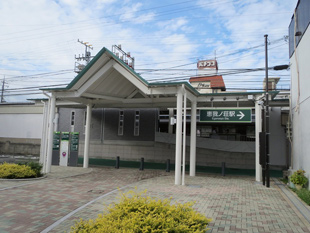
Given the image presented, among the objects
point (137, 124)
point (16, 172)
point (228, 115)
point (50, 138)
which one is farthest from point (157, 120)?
point (16, 172)

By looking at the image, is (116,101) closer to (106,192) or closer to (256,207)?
(106,192)

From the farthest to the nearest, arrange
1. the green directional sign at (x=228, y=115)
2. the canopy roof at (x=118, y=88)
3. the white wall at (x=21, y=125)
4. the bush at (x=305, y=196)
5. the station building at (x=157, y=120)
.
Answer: the white wall at (x=21, y=125)
the green directional sign at (x=228, y=115)
the station building at (x=157, y=120)
the canopy roof at (x=118, y=88)
the bush at (x=305, y=196)

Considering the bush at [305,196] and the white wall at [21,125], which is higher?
the white wall at [21,125]

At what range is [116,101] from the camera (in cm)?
1694

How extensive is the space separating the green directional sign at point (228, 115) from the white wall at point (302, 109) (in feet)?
7.62

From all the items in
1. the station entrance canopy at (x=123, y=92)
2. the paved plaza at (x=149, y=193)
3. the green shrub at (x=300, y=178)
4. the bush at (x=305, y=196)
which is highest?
the station entrance canopy at (x=123, y=92)

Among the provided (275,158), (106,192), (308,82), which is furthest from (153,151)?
(308,82)

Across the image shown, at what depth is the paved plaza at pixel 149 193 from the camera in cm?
628

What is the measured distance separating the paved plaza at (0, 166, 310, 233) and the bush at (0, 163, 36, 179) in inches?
24.9

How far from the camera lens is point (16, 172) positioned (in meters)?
12.1

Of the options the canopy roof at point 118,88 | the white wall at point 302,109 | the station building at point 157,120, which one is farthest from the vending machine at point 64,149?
the white wall at point 302,109

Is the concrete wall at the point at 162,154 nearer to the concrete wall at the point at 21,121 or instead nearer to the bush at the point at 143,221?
the concrete wall at the point at 21,121

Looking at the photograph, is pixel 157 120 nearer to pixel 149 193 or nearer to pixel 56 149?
pixel 56 149

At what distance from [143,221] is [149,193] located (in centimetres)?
562
